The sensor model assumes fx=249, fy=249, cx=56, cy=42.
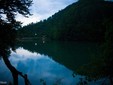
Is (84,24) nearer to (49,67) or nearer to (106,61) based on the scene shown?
(49,67)

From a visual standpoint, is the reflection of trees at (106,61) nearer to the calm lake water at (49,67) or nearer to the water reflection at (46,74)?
the calm lake water at (49,67)

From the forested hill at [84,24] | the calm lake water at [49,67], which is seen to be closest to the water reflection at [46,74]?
the calm lake water at [49,67]

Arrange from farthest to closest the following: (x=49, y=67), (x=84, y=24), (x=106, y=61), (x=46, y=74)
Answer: (x=84, y=24), (x=49, y=67), (x=46, y=74), (x=106, y=61)

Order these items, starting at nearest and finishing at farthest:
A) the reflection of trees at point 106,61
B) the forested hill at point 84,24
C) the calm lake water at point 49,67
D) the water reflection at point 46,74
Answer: the reflection of trees at point 106,61 < the water reflection at point 46,74 < the calm lake water at point 49,67 < the forested hill at point 84,24

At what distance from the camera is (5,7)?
11062 mm

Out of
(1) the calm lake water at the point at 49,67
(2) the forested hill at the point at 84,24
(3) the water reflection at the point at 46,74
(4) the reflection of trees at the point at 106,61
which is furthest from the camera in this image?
(2) the forested hill at the point at 84,24

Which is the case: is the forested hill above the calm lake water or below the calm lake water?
above

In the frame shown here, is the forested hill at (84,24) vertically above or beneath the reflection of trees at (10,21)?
above

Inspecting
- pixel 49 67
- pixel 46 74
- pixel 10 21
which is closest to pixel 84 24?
pixel 49 67

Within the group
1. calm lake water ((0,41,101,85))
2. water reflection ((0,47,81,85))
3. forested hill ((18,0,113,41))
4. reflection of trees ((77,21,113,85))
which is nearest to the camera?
reflection of trees ((77,21,113,85))

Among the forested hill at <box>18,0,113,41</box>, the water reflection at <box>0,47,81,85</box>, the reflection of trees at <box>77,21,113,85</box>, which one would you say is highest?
the forested hill at <box>18,0,113,41</box>

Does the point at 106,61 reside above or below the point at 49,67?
above

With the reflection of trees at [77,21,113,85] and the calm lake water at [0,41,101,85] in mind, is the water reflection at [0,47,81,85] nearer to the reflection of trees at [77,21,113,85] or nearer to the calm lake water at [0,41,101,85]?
the calm lake water at [0,41,101,85]

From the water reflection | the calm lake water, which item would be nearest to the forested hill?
the calm lake water
